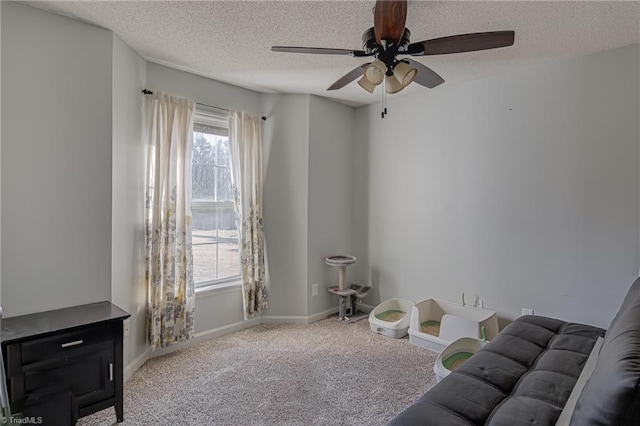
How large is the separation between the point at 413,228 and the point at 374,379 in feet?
5.58

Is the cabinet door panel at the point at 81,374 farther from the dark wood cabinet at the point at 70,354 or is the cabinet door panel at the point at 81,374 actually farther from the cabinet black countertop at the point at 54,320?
the cabinet black countertop at the point at 54,320

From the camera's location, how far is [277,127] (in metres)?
3.61

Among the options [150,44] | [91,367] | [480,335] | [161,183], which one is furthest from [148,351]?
[480,335]

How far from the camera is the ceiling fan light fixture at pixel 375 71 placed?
1.75 meters

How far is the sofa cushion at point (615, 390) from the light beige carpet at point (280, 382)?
1.23 meters

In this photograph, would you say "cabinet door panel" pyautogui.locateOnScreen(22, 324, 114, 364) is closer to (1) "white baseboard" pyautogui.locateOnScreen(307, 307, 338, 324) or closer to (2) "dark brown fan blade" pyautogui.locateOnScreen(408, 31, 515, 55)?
(1) "white baseboard" pyautogui.locateOnScreen(307, 307, 338, 324)

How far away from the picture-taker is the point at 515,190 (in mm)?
Result: 2949

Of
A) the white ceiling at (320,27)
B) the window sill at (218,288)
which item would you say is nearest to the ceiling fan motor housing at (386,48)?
the white ceiling at (320,27)

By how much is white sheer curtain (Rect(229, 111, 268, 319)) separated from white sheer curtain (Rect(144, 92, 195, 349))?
488 millimetres

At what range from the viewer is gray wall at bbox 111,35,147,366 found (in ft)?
7.77

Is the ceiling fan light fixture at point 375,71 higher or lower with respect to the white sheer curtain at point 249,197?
higher

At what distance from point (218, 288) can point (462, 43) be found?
2.82 meters

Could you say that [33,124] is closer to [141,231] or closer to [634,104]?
[141,231]

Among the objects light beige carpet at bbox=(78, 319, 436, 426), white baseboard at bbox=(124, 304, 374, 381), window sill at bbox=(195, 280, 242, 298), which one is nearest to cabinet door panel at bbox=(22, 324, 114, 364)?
light beige carpet at bbox=(78, 319, 436, 426)
